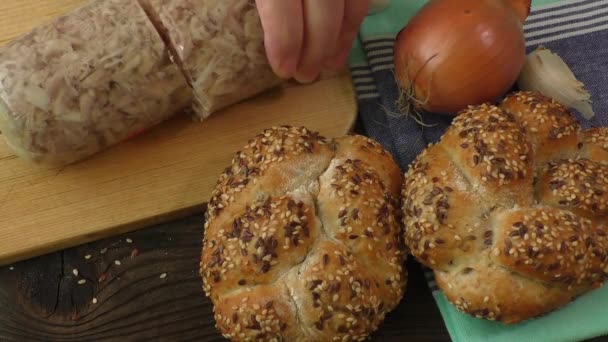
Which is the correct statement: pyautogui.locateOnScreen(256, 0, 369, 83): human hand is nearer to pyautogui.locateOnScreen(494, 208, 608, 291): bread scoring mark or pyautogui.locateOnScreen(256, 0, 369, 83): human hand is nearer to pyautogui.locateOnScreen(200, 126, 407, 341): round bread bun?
pyautogui.locateOnScreen(200, 126, 407, 341): round bread bun

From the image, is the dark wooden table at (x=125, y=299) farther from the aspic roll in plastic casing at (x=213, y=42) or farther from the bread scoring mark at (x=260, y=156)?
the aspic roll in plastic casing at (x=213, y=42)

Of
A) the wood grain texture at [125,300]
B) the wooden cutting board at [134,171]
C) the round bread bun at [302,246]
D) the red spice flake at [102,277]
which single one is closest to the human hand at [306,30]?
the wooden cutting board at [134,171]

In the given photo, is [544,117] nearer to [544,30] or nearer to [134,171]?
[544,30]

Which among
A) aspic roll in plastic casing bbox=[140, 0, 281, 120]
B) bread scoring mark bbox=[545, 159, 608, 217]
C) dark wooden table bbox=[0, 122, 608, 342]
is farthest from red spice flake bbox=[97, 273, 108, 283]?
bread scoring mark bbox=[545, 159, 608, 217]

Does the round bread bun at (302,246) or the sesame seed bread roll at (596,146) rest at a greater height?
the sesame seed bread roll at (596,146)

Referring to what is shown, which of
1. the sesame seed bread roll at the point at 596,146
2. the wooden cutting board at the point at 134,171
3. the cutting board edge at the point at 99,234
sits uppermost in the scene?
the sesame seed bread roll at the point at 596,146

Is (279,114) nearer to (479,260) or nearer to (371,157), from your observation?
(371,157)

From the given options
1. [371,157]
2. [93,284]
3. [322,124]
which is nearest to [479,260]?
[371,157]
